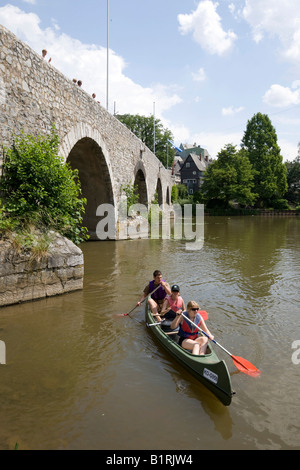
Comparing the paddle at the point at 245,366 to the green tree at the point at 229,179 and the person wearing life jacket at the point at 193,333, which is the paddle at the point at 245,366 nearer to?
the person wearing life jacket at the point at 193,333

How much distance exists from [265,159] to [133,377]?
137 ft

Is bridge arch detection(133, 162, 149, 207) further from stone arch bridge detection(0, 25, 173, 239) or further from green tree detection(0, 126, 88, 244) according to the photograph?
green tree detection(0, 126, 88, 244)

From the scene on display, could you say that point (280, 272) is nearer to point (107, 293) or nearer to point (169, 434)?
point (107, 293)

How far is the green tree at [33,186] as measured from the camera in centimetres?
666

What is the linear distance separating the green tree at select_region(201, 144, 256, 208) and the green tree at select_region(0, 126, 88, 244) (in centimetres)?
3208

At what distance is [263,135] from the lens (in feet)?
138

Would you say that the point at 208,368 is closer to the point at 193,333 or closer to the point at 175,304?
the point at 193,333

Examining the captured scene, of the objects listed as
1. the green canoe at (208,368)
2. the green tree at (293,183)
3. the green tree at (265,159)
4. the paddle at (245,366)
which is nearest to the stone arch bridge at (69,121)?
the green canoe at (208,368)

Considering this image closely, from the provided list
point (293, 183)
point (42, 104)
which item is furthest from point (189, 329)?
point (293, 183)

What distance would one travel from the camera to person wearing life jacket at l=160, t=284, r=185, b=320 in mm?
5395

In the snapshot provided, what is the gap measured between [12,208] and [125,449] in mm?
5006

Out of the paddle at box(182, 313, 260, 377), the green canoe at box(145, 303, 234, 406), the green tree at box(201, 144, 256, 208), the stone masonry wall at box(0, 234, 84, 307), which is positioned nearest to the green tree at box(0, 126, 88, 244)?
the stone masonry wall at box(0, 234, 84, 307)
